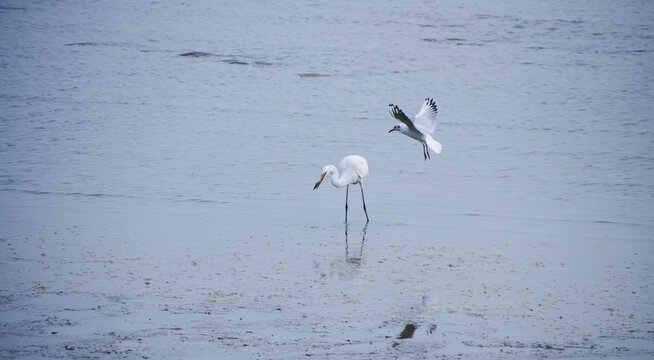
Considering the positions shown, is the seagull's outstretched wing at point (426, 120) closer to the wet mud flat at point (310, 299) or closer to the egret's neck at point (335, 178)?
the egret's neck at point (335, 178)

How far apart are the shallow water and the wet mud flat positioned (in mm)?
32

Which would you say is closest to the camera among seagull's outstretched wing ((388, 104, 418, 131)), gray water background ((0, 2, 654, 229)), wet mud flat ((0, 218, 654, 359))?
wet mud flat ((0, 218, 654, 359))

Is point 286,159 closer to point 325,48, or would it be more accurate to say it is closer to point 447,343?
point 447,343

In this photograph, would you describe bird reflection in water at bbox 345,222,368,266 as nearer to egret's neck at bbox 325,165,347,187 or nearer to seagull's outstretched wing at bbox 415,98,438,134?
egret's neck at bbox 325,165,347,187

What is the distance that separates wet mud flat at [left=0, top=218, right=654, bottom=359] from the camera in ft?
19.4

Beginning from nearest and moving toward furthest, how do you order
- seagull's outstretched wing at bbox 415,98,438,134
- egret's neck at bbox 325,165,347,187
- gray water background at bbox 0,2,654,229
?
egret's neck at bbox 325,165,347,187 < gray water background at bbox 0,2,654,229 < seagull's outstretched wing at bbox 415,98,438,134

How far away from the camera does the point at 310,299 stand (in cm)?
715

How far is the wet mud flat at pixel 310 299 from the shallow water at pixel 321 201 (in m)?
0.03

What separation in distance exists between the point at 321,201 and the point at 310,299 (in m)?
5.26

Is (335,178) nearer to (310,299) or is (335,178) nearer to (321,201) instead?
(321,201)

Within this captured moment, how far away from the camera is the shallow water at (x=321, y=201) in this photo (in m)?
6.50

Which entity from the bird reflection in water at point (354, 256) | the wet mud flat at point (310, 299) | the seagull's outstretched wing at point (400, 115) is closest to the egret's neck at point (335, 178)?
the seagull's outstretched wing at point (400, 115)

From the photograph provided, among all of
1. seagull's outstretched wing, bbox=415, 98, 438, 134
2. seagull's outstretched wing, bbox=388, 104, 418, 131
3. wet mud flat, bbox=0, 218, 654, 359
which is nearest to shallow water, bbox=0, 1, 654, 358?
wet mud flat, bbox=0, 218, 654, 359

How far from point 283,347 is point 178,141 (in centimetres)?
1216
